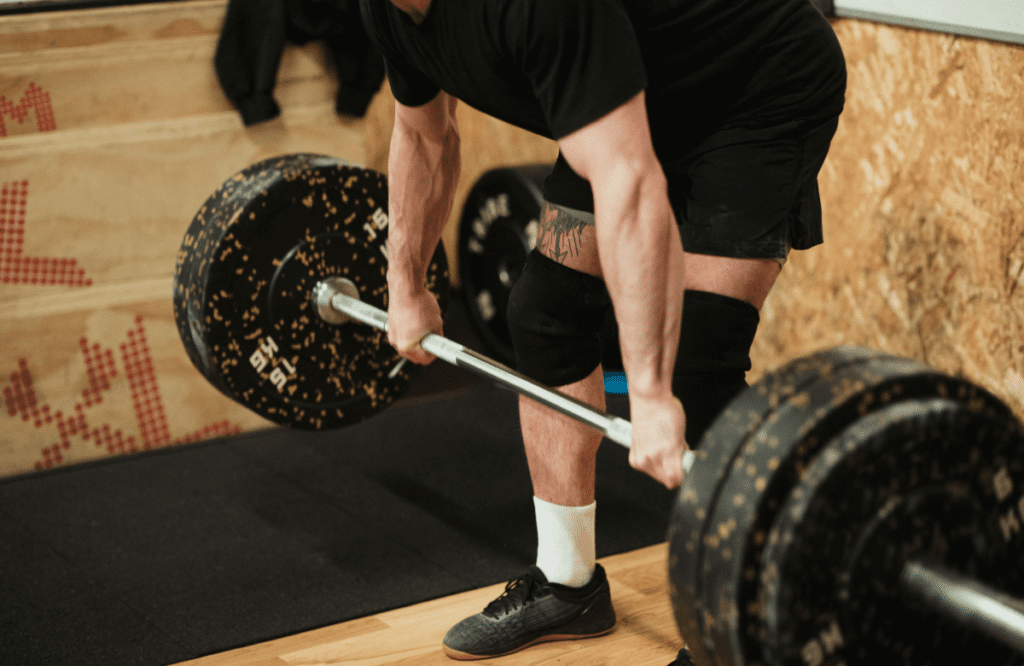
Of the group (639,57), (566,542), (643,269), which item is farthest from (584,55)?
(566,542)

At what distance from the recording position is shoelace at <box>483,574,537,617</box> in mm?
1518

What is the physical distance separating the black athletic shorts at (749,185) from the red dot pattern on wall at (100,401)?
156 centimetres

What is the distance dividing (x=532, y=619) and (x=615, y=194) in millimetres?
742

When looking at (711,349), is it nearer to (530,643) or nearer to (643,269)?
(643,269)

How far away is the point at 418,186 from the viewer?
1504 millimetres

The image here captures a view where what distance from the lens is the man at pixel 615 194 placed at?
102cm

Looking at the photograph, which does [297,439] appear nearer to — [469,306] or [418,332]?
[469,306]

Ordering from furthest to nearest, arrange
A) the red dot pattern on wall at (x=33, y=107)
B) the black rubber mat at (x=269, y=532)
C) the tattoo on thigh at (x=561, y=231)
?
the red dot pattern on wall at (x=33, y=107)
the black rubber mat at (x=269, y=532)
the tattoo on thigh at (x=561, y=231)

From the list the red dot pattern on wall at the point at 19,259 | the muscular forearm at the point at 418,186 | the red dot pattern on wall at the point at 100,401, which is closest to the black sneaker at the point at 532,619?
the muscular forearm at the point at 418,186

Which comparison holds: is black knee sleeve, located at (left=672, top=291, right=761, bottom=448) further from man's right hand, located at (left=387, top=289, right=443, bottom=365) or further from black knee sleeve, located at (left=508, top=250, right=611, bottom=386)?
man's right hand, located at (left=387, top=289, right=443, bottom=365)

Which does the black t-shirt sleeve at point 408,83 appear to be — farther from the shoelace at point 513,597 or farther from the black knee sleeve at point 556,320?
the shoelace at point 513,597

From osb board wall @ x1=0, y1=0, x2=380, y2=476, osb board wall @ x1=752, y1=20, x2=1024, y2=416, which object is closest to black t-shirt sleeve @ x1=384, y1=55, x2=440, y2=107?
osb board wall @ x1=752, y1=20, x2=1024, y2=416

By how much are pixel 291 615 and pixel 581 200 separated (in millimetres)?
822

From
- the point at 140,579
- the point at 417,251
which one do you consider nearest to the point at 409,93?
the point at 417,251
